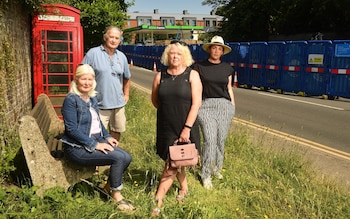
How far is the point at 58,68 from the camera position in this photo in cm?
760

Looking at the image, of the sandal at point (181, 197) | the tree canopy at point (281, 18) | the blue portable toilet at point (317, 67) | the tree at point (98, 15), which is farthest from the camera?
the tree canopy at point (281, 18)

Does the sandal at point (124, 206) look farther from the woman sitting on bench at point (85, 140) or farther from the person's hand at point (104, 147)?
the person's hand at point (104, 147)

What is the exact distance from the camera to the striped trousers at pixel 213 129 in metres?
4.50

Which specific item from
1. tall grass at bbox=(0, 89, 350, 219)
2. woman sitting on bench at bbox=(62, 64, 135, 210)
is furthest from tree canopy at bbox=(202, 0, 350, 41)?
woman sitting on bench at bbox=(62, 64, 135, 210)

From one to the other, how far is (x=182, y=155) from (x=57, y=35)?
490 cm

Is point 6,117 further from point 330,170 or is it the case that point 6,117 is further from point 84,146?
point 330,170

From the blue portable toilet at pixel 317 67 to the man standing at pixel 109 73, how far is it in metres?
11.0

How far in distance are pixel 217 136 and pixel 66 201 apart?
2.01 meters

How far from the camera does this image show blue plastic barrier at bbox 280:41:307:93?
14711 mm

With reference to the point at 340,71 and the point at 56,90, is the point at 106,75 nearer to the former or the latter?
the point at 56,90

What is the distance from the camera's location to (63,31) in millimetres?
7461

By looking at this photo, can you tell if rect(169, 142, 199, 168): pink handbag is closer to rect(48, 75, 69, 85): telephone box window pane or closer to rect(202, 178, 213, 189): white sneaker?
rect(202, 178, 213, 189): white sneaker

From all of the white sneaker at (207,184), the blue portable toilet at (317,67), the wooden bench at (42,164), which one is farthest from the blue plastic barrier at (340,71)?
the wooden bench at (42,164)

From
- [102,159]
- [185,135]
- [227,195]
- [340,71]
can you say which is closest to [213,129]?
[227,195]
